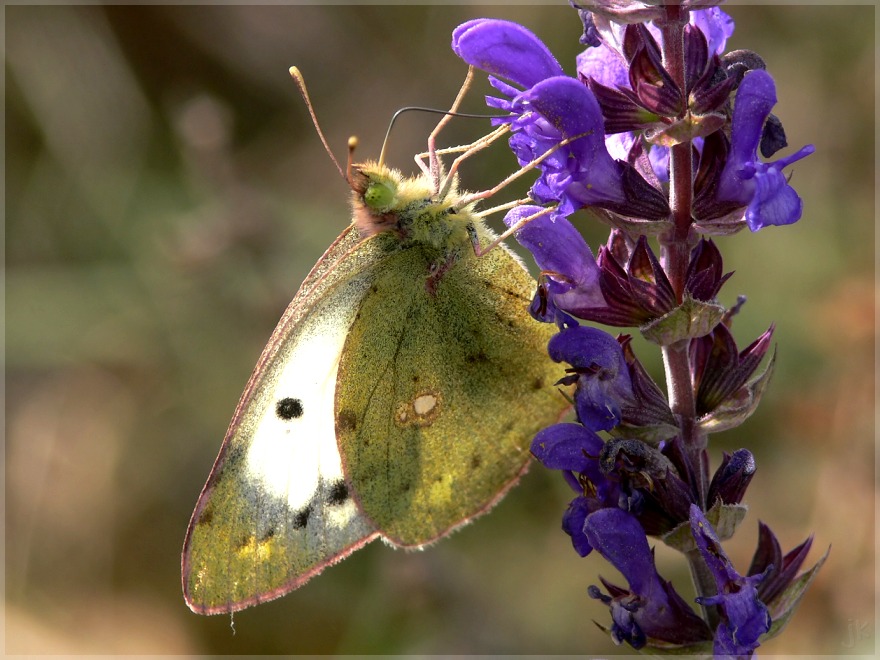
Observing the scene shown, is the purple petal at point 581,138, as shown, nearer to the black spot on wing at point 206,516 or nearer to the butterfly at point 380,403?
the butterfly at point 380,403

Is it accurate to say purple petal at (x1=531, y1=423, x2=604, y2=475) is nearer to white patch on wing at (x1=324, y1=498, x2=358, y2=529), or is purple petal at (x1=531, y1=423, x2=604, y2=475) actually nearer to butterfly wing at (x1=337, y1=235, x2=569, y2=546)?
butterfly wing at (x1=337, y1=235, x2=569, y2=546)

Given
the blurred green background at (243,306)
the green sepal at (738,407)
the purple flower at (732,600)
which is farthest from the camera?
the blurred green background at (243,306)

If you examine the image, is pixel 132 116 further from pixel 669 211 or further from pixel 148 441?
pixel 669 211

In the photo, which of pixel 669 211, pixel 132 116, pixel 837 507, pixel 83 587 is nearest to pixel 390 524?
pixel 669 211

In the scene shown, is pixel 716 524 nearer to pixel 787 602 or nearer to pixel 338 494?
pixel 787 602

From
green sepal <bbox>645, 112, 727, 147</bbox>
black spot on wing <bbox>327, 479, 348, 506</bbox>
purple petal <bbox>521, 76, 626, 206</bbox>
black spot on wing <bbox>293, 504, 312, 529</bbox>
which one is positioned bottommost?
black spot on wing <bbox>293, 504, 312, 529</bbox>

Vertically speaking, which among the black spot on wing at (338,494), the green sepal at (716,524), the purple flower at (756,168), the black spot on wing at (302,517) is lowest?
the green sepal at (716,524)

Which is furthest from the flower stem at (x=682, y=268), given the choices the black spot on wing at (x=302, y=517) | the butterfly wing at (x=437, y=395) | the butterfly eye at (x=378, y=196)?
the black spot on wing at (x=302, y=517)

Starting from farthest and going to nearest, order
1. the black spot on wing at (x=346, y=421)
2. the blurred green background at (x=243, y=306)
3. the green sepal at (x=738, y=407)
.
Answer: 1. the blurred green background at (x=243, y=306)
2. the black spot on wing at (x=346, y=421)
3. the green sepal at (x=738, y=407)

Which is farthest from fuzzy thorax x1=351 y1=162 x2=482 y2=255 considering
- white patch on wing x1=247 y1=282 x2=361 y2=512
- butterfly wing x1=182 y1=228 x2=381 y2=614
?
white patch on wing x1=247 y1=282 x2=361 y2=512
